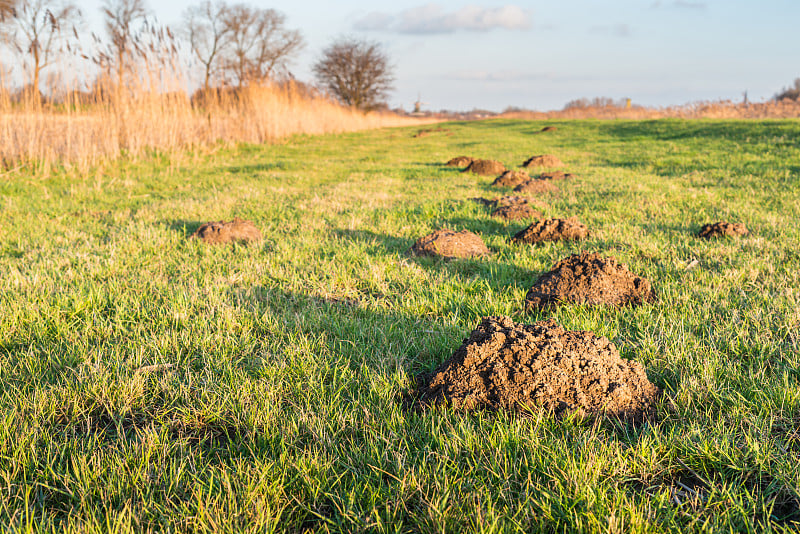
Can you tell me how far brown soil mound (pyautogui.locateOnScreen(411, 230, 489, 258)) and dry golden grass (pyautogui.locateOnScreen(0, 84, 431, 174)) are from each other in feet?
25.7

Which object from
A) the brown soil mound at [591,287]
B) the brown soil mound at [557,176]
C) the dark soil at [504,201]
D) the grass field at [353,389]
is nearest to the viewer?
the grass field at [353,389]

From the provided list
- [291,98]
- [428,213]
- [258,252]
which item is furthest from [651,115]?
[258,252]

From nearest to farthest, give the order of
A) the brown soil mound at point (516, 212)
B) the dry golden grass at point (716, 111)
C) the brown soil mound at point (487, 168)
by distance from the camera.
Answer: the brown soil mound at point (516, 212)
the brown soil mound at point (487, 168)
the dry golden grass at point (716, 111)

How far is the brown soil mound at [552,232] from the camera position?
4.39 m

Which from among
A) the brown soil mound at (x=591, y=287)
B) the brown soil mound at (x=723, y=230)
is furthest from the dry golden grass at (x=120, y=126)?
the brown soil mound at (x=723, y=230)

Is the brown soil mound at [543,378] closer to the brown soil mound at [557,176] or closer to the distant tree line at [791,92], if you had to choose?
the brown soil mound at [557,176]

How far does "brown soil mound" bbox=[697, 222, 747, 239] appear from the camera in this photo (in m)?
4.33

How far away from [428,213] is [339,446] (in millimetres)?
4408

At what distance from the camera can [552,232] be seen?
4.41 meters

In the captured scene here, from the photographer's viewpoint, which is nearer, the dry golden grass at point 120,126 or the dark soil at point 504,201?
the dark soil at point 504,201

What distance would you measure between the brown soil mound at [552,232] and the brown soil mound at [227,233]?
2599 mm

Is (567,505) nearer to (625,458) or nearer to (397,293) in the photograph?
(625,458)

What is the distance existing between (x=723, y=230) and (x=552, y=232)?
5.19ft

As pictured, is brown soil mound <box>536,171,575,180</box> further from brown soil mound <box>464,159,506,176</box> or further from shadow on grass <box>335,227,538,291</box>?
shadow on grass <box>335,227,538,291</box>
